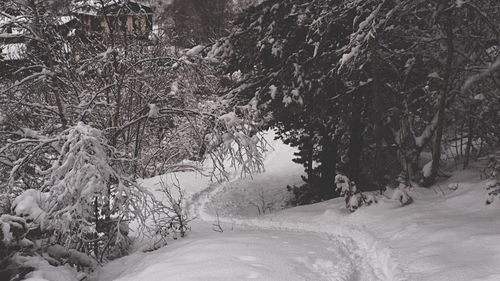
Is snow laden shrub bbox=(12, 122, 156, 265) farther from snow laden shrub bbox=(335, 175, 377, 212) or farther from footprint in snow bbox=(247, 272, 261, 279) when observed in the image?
snow laden shrub bbox=(335, 175, 377, 212)

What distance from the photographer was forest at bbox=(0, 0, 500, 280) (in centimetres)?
628

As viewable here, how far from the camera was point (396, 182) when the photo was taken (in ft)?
31.6

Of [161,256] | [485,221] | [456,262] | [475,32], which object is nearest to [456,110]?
[475,32]

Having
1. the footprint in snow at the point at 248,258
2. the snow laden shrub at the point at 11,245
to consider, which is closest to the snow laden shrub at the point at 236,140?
the footprint in snow at the point at 248,258

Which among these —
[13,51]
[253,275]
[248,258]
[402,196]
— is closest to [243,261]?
[248,258]

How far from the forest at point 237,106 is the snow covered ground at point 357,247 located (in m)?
0.44

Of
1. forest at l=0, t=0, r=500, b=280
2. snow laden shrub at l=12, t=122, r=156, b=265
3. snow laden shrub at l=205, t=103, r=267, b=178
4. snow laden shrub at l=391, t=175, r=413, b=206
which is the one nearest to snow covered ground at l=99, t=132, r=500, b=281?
snow laden shrub at l=391, t=175, r=413, b=206

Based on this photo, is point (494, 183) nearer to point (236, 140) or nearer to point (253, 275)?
point (236, 140)

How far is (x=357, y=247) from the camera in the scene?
690 centimetres

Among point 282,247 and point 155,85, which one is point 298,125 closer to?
point 155,85

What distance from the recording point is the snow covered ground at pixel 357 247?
5.02 m

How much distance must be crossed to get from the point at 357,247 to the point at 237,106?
302cm

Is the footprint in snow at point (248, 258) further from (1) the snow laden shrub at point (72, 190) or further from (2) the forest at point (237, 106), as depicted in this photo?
(1) the snow laden shrub at point (72, 190)

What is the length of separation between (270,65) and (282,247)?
578cm
